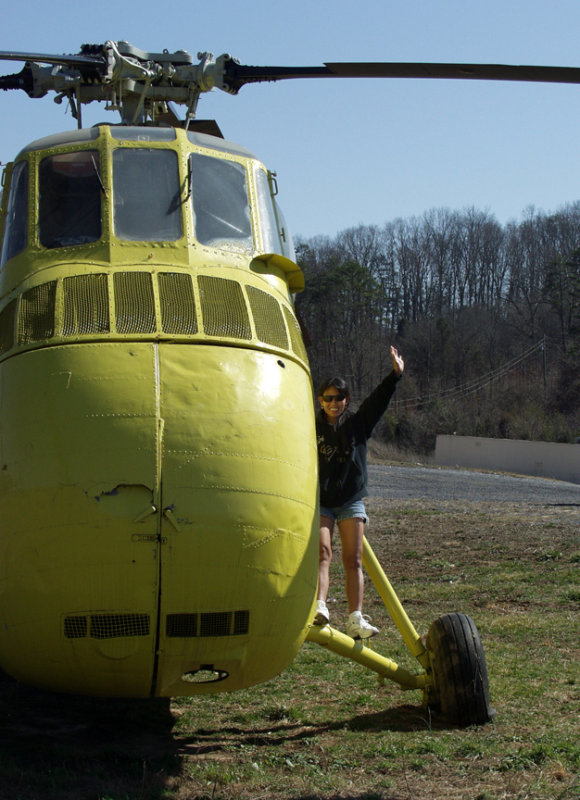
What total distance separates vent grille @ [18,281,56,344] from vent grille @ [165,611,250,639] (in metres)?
1.68

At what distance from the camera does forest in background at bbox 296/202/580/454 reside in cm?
6975

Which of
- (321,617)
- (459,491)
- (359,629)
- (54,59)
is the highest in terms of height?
(54,59)

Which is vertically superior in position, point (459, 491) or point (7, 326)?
point (7, 326)

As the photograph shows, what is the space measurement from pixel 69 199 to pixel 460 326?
80.2m

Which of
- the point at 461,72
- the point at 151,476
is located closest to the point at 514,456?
the point at 461,72

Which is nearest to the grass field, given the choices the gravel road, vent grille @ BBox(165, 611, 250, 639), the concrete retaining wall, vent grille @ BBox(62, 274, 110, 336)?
vent grille @ BBox(165, 611, 250, 639)

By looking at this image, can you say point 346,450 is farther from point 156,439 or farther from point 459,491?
point 459,491

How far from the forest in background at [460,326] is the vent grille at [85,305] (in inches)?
2221

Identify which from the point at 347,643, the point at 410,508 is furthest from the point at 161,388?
the point at 410,508

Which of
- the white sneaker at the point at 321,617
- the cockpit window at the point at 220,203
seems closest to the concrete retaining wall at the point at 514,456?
the cockpit window at the point at 220,203

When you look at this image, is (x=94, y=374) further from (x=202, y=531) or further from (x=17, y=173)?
(x=17, y=173)

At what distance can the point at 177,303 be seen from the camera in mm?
5062

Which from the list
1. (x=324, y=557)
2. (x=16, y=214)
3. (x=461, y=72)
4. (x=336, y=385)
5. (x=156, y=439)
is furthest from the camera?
(x=336, y=385)

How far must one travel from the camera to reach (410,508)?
18.4 metres
